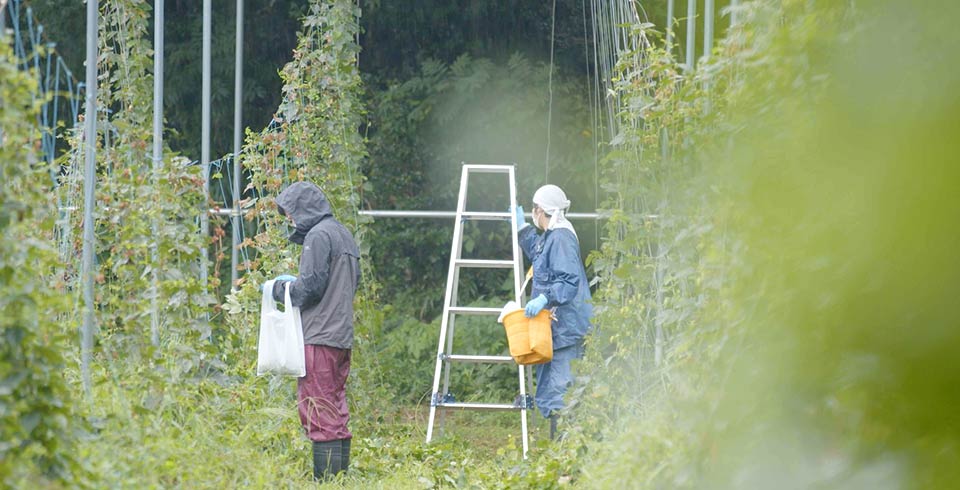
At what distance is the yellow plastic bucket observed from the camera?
6.16 metres

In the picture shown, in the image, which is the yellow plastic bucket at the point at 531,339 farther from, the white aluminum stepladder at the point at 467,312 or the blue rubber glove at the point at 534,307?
the white aluminum stepladder at the point at 467,312

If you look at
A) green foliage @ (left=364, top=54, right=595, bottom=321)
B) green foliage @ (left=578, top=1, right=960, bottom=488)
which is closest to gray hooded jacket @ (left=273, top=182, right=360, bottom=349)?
green foliage @ (left=578, top=1, right=960, bottom=488)

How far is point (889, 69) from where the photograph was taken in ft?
3.84

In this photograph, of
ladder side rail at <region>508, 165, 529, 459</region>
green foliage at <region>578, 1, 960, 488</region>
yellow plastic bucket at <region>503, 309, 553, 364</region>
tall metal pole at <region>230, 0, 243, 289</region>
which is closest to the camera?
green foliage at <region>578, 1, 960, 488</region>

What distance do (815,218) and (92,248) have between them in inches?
127

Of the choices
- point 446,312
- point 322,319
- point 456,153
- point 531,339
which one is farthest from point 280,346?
point 456,153

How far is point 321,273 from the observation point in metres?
5.45

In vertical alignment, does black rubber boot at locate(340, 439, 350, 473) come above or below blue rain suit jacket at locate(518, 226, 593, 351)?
below

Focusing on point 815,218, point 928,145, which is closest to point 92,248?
point 815,218

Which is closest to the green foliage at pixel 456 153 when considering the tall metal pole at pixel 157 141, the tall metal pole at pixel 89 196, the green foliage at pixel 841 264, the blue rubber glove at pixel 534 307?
the blue rubber glove at pixel 534 307

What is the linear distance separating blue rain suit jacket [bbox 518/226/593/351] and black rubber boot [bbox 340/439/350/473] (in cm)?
138

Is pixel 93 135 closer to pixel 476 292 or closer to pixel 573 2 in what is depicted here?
pixel 476 292

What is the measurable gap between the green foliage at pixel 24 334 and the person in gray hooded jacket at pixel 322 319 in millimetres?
2484

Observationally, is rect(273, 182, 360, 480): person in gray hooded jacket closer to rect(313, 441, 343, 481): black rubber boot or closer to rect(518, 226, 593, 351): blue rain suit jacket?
rect(313, 441, 343, 481): black rubber boot
